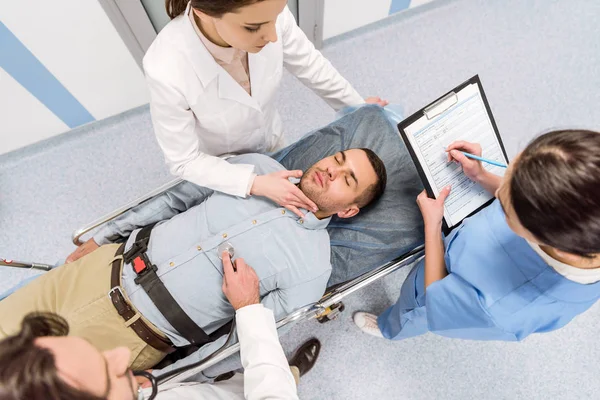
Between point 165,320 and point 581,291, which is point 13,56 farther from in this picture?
point 581,291

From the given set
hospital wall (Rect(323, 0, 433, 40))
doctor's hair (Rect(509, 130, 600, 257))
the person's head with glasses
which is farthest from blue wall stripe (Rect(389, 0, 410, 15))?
the person's head with glasses

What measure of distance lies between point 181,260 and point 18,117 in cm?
158

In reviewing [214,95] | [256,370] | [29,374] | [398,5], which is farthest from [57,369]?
[398,5]

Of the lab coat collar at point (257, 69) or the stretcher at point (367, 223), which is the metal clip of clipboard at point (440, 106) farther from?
the lab coat collar at point (257, 69)

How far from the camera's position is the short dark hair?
153 cm

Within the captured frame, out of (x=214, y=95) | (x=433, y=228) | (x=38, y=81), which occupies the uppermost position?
(x=38, y=81)

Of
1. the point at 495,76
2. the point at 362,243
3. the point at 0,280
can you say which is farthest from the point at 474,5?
the point at 0,280

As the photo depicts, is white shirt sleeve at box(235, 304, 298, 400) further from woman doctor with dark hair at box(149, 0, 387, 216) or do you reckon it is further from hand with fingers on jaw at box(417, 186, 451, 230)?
hand with fingers on jaw at box(417, 186, 451, 230)

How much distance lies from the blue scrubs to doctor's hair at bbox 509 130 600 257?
0.61 ft

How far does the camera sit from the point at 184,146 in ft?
4.02

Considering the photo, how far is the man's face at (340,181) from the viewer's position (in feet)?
4.93

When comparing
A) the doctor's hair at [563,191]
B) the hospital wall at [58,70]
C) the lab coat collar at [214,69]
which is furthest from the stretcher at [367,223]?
the hospital wall at [58,70]

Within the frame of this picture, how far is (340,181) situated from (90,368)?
103 cm

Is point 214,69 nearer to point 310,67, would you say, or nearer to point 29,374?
point 310,67
